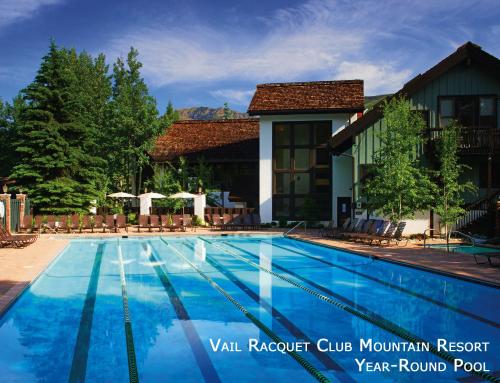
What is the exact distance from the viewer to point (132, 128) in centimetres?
3834

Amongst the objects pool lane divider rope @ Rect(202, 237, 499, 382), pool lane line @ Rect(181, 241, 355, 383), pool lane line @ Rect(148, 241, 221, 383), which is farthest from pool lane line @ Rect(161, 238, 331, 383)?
pool lane divider rope @ Rect(202, 237, 499, 382)

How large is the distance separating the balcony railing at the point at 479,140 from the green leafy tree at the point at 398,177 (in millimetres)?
2646

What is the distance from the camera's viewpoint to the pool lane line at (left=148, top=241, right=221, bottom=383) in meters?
6.01

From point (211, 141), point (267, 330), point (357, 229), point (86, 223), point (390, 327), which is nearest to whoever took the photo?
point (267, 330)

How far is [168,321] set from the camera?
8383 mm

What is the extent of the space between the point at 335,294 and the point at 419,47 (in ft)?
47.4

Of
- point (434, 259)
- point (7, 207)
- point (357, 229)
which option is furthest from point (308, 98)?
point (7, 207)

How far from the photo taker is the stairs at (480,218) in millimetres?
19717

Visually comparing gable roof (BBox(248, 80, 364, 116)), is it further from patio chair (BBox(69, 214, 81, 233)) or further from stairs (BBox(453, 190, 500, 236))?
patio chair (BBox(69, 214, 81, 233))

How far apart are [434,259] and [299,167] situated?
625 inches

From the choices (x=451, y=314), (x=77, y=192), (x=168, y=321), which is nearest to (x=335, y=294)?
(x=451, y=314)

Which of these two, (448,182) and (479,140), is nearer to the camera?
(448,182)

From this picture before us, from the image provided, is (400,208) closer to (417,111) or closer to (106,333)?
(417,111)

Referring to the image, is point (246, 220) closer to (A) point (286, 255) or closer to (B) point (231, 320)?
(A) point (286, 255)
